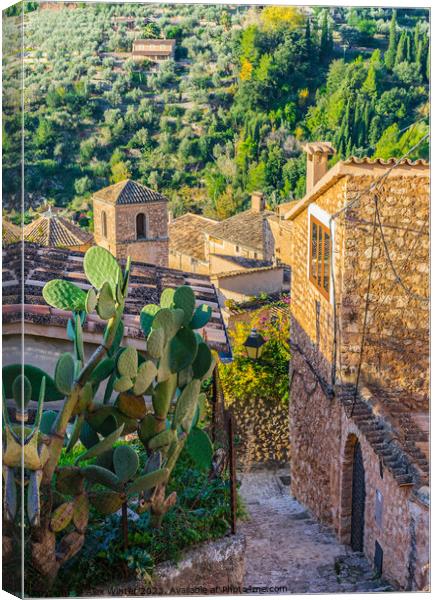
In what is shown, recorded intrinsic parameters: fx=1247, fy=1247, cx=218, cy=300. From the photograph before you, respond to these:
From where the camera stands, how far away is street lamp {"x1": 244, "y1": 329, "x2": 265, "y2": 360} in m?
8.63

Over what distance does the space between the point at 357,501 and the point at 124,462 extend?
6.44 feet

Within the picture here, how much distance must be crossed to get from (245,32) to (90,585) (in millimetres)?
3761

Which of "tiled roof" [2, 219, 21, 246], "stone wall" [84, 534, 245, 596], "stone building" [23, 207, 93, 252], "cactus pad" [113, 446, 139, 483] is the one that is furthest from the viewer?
"stone building" [23, 207, 93, 252]

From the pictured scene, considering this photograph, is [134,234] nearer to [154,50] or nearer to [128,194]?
[128,194]

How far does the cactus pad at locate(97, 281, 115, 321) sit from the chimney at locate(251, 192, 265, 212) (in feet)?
5.41

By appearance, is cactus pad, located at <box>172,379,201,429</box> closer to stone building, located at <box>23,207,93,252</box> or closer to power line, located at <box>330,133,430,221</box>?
stone building, located at <box>23,207,93,252</box>

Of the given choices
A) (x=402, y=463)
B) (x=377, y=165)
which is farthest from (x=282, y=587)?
(x=377, y=165)

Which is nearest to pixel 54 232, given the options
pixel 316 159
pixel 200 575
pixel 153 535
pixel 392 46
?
pixel 316 159

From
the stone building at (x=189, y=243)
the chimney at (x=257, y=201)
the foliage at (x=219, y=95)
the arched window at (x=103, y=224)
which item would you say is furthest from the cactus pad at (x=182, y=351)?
the chimney at (x=257, y=201)

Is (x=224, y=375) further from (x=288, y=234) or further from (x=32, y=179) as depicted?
(x=32, y=179)

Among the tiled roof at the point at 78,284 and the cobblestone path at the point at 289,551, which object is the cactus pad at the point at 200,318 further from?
the cobblestone path at the point at 289,551

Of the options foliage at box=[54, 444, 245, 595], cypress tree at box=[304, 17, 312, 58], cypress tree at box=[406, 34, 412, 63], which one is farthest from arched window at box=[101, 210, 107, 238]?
cypress tree at box=[406, 34, 412, 63]

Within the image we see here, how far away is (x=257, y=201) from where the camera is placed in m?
8.76

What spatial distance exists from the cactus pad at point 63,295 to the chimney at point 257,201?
1.63m
